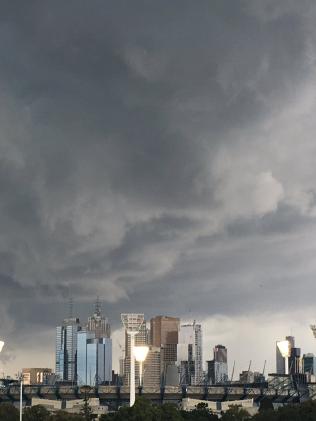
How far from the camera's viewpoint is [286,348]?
139625mm

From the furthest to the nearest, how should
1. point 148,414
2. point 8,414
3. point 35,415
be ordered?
1. point 8,414
2. point 35,415
3. point 148,414

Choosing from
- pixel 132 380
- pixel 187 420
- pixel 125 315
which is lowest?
pixel 187 420

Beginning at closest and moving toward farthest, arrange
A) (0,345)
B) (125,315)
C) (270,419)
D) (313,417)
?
(0,345), (125,315), (313,417), (270,419)

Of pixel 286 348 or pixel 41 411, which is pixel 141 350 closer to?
pixel 286 348

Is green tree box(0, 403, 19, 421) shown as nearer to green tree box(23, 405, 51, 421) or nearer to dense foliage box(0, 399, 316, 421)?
dense foliage box(0, 399, 316, 421)

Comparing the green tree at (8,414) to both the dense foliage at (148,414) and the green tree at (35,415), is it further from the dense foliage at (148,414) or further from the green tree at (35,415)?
the green tree at (35,415)

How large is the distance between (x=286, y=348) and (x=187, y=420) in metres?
61.4

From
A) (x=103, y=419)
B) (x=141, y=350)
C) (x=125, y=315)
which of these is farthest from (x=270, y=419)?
(x=141, y=350)

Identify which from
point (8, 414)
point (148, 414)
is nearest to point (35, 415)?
point (8, 414)

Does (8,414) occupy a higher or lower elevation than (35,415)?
lower

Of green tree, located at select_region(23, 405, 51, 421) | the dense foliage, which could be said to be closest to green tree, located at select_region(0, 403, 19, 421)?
the dense foliage

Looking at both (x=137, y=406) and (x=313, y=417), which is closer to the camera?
(x=137, y=406)

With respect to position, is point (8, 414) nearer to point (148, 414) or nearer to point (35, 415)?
point (35, 415)

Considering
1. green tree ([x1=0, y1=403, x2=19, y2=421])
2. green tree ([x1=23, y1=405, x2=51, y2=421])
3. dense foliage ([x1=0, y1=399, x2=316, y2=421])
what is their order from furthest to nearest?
green tree ([x1=0, y1=403, x2=19, y2=421]), green tree ([x1=23, y1=405, x2=51, y2=421]), dense foliage ([x1=0, y1=399, x2=316, y2=421])
